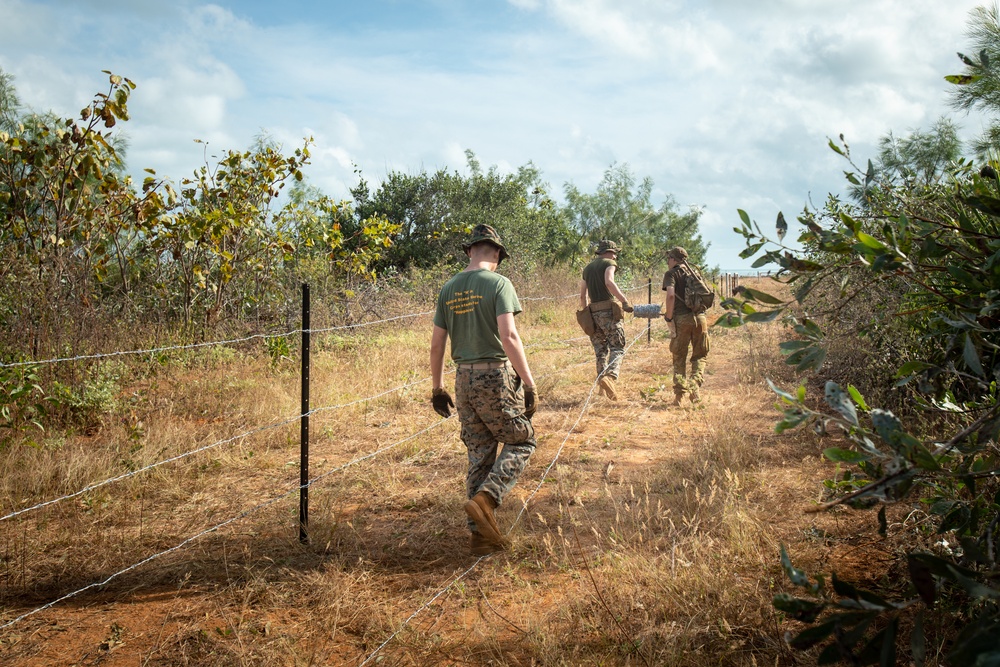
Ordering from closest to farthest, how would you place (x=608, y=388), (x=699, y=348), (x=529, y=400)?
(x=529, y=400) → (x=608, y=388) → (x=699, y=348)

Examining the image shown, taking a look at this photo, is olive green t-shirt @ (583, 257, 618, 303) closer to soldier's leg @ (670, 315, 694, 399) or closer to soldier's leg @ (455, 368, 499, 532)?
soldier's leg @ (670, 315, 694, 399)

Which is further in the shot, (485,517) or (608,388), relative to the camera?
(608,388)

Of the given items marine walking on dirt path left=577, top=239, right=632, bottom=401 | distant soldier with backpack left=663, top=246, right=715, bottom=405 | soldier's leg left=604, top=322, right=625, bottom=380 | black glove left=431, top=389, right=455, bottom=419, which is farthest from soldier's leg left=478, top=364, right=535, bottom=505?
soldier's leg left=604, top=322, right=625, bottom=380

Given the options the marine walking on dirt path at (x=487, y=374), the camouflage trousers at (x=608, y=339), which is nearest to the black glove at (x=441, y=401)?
the marine walking on dirt path at (x=487, y=374)

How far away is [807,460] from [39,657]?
197 inches

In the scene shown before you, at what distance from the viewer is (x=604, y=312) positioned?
8.58 m

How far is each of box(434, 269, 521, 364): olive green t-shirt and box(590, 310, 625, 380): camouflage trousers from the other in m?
4.24

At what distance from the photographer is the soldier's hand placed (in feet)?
14.6

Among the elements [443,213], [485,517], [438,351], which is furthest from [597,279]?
[443,213]

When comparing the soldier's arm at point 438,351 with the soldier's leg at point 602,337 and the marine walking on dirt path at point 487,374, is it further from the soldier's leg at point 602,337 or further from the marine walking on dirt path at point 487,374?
the soldier's leg at point 602,337

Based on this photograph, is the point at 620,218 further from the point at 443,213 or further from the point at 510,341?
the point at 510,341

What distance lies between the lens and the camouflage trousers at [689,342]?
7996mm

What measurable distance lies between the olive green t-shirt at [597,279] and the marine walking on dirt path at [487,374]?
4.06m

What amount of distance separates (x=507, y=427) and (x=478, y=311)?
2.53ft
